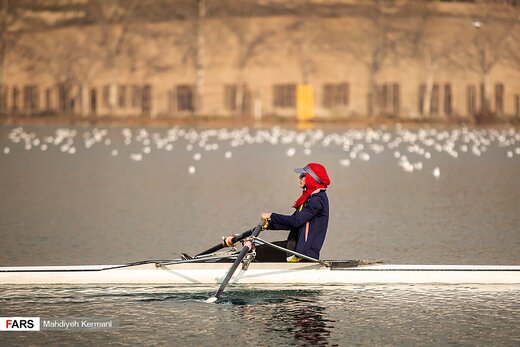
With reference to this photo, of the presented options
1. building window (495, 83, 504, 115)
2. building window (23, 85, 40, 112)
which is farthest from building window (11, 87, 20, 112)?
building window (495, 83, 504, 115)

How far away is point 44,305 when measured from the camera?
12.1 metres

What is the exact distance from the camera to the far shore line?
69.6m

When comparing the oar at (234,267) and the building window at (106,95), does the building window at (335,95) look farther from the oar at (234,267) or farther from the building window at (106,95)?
the oar at (234,267)

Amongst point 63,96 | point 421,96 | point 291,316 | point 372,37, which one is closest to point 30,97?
point 63,96

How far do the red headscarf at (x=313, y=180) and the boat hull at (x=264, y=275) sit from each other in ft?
2.21

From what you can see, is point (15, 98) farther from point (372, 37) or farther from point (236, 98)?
point (372, 37)

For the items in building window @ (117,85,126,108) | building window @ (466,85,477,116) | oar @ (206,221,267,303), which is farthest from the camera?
building window @ (117,85,126,108)

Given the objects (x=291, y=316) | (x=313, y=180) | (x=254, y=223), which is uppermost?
(x=313, y=180)

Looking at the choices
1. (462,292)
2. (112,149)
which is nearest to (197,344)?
(462,292)

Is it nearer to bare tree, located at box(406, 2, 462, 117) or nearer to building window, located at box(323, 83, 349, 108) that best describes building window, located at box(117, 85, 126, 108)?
building window, located at box(323, 83, 349, 108)

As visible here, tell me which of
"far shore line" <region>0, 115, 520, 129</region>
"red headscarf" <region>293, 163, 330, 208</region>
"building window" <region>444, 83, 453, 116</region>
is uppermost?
"building window" <region>444, 83, 453, 116</region>

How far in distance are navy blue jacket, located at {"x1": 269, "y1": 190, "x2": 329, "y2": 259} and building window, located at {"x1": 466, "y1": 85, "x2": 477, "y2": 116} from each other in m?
60.3

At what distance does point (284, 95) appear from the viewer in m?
76.1

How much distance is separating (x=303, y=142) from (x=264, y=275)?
3545cm
